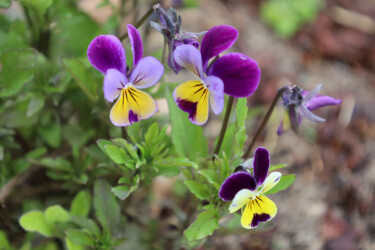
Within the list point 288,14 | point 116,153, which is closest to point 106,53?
point 116,153

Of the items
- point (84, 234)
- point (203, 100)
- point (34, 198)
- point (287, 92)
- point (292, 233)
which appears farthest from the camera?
point (292, 233)

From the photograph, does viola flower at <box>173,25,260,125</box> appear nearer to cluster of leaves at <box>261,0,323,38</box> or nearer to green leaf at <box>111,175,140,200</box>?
green leaf at <box>111,175,140,200</box>

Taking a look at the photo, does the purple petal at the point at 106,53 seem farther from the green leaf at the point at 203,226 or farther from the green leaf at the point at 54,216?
the green leaf at the point at 54,216

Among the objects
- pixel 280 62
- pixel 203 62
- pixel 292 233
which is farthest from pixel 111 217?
pixel 280 62

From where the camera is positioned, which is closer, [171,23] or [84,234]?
[171,23]

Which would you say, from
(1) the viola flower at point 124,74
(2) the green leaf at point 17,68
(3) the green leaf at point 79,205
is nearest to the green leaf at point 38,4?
(2) the green leaf at point 17,68

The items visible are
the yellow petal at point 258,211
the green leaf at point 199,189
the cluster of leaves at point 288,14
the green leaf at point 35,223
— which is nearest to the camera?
the yellow petal at point 258,211

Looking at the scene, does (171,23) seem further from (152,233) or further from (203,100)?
(152,233)
